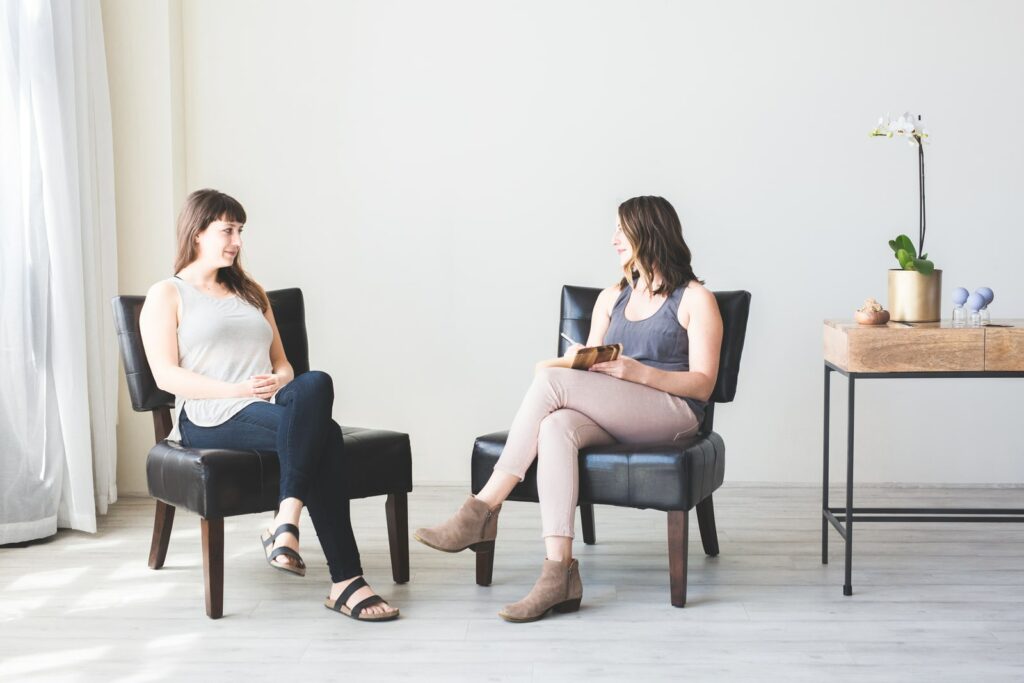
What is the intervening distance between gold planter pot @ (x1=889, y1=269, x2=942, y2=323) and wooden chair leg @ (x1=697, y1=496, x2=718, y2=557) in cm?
80

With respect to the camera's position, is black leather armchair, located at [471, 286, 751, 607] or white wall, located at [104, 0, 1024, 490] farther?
white wall, located at [104, 0, 1024, 490]

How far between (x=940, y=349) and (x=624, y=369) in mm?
841

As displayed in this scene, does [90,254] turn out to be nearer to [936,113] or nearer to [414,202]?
[414,202]

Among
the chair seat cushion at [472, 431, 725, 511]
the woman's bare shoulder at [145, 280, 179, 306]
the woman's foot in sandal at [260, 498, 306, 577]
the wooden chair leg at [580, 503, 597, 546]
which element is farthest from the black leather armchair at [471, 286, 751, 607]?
the woman's bare shoulder at [145, 280, 179, 306]

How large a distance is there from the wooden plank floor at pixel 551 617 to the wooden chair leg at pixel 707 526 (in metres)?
0.05

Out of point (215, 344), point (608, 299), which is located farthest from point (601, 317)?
point (215, 344)

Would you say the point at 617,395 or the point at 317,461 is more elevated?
the point at 617,395

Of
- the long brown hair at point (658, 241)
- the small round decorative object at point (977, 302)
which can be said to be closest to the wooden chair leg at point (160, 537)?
the long brown hair at point (658, 241)

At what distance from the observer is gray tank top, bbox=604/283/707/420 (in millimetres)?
3133

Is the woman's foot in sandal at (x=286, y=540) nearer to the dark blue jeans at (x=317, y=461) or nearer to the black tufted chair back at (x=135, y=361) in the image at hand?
the dark blue jeans at (x=317, y=461)

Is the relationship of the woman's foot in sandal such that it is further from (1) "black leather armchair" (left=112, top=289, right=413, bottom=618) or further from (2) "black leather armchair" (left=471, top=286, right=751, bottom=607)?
(2) "black leather armchair" (left=471, top=286, right=751, bottom=607)

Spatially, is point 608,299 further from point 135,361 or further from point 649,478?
point 135,361

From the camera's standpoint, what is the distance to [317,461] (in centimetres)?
278

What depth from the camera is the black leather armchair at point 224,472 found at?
278cm
